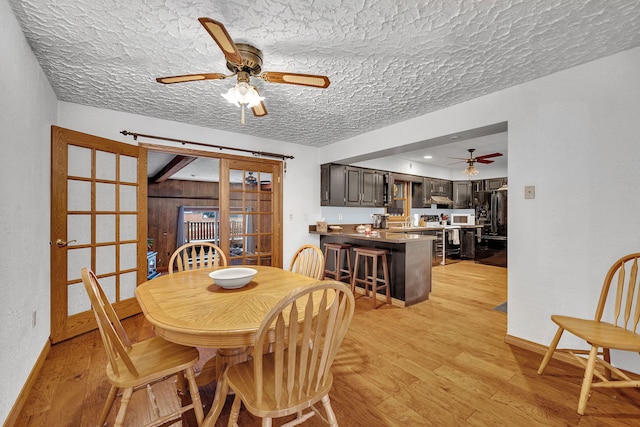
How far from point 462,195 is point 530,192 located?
5313 millimetres

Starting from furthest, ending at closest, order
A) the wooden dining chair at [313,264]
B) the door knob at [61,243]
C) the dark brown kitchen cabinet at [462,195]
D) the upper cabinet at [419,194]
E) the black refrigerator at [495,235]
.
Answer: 1. the dark brown kitchen cabinet at [462,195]
2. the upper cabinet at [419,194]
3. the black refrigerator at [495,235]
4. the door knob at [61,243]
5. the wooden dining chair at [313,264]

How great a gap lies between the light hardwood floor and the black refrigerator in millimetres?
Answer: 3575

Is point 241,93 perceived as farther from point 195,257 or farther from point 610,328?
point 610,328

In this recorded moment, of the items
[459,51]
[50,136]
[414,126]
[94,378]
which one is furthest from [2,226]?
[414,126]

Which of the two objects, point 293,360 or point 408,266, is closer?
point 293,360

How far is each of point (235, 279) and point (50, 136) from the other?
7.79ft

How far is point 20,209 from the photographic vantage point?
1772mm

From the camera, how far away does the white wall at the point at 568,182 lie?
1.96m

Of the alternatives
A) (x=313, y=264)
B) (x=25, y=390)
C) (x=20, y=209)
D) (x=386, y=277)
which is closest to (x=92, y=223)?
(x=20, y=209)

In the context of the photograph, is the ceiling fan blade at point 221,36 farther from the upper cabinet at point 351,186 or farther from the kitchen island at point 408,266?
the upper cabinet at point 351,186

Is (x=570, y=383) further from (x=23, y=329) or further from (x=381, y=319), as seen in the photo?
(x=23, y=329)

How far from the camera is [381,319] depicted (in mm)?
3070

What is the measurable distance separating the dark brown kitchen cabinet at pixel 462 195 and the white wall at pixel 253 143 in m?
4.43

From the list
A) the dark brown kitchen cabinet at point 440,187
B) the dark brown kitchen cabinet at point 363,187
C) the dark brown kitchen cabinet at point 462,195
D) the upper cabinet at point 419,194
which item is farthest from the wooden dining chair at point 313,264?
the dark brown kitchen cabinet at point 462,195
